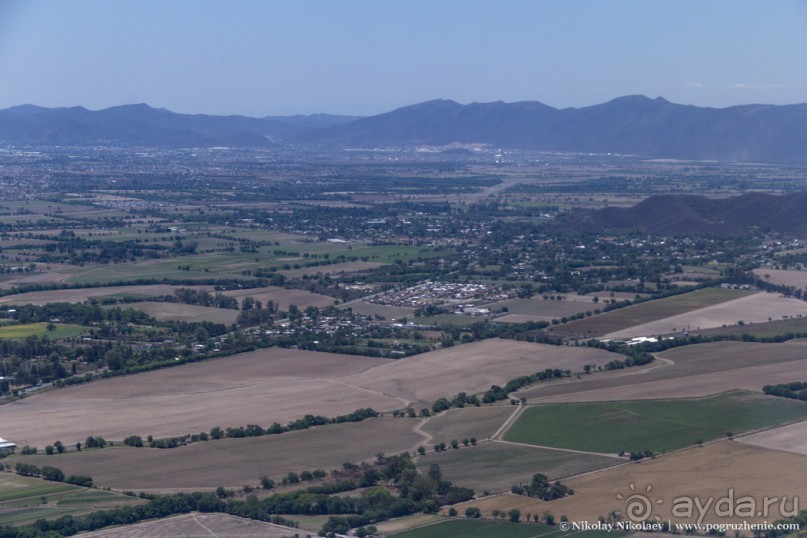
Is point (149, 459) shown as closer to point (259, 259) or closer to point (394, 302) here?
point (394, 302)

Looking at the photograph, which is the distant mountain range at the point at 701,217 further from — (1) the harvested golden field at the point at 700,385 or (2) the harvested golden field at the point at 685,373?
(1) the harvested golden field at the point at 700,385

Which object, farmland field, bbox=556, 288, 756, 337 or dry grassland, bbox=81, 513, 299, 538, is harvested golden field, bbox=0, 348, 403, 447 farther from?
farmland field, bbox=556, 288, 756, 337

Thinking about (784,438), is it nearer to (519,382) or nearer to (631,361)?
(519,382)

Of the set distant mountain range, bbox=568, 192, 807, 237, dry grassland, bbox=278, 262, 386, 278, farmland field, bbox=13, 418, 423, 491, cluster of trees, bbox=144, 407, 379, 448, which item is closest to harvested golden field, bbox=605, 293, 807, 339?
cluster of trees, bbox=144, 407, 379, 448

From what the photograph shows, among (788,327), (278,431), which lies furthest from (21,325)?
(788,327)

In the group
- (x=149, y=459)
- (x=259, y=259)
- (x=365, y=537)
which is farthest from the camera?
(x=259, y=259)

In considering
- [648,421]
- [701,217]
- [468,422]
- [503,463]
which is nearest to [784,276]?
[701,217]
